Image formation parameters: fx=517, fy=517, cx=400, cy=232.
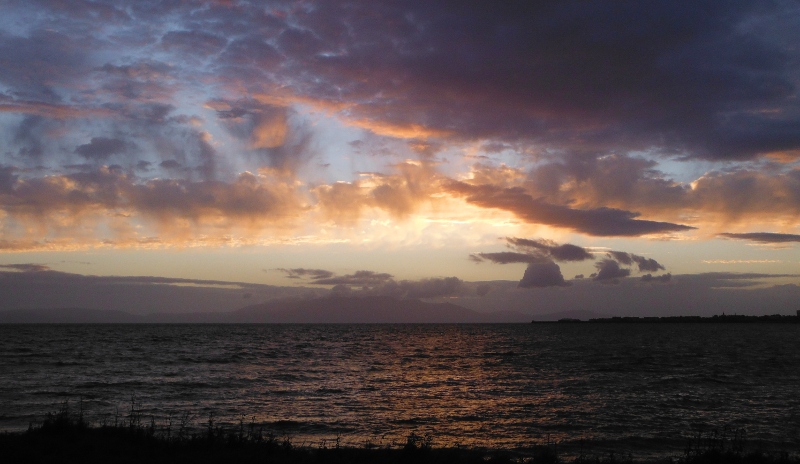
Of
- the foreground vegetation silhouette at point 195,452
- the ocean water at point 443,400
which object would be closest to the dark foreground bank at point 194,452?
the foreground vegetation silhouette at point 195,452

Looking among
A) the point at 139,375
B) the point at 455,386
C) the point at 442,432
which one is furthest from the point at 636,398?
the point at 139,375

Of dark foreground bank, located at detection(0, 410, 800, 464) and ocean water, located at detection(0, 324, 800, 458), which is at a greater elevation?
dark foreground bank, located at detection(0, 410, 800, 464)

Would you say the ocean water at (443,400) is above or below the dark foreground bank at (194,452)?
below

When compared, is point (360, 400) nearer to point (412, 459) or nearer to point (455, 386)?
point (455, 386)

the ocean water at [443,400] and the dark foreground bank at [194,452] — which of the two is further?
the ocean water at [443,400]

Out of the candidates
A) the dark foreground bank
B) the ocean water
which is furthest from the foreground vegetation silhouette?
the ocean water

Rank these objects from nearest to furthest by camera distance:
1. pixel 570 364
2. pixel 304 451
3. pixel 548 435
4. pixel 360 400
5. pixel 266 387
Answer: pixel 304 451, pixel 548 435, pixel 360 400, pixel 266 387, pixel 570 364

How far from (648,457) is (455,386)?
1983cm

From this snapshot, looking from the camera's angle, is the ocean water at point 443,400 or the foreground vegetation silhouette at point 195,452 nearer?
the foreground vegetation silhouette at point 195,452

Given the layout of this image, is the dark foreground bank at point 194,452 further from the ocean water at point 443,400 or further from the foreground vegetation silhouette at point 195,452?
the ocean water at point 443,400

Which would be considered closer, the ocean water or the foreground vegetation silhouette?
the foreground vegetation silhouette

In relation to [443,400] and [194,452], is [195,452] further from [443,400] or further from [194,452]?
[443,400]

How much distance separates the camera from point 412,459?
15.9 m

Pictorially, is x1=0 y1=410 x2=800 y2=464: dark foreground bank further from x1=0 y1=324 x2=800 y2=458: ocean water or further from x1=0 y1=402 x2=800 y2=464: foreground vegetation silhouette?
x1=0 y1=324 x2=800 y2=458: ocean water
